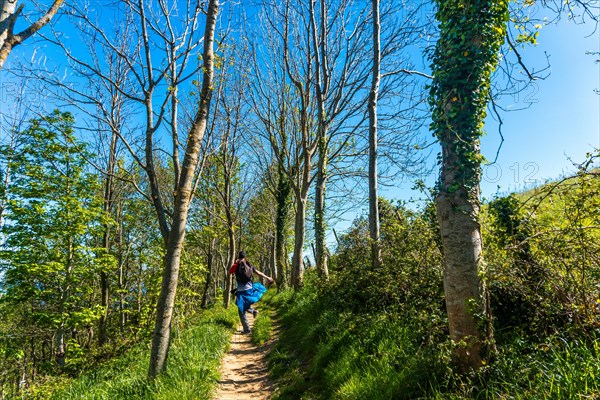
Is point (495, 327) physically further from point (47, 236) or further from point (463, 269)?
point (47, 236)

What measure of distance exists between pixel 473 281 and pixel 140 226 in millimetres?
17532

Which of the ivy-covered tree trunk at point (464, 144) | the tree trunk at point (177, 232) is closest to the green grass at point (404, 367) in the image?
the ivy-covered tree trunk at point (464, 144)

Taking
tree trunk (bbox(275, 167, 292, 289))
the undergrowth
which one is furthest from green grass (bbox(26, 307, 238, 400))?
tree trunk (bbox(275, 167, 292, 289))

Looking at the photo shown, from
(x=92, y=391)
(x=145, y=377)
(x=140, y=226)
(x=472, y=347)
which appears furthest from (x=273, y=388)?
(x=140, y=226)

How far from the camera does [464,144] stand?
10.3 feet

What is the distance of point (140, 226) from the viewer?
16.8m

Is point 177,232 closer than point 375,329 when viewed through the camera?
Yes

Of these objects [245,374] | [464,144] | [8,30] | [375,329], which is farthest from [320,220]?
[8,30]

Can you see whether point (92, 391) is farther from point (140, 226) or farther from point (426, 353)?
point (140, 226)

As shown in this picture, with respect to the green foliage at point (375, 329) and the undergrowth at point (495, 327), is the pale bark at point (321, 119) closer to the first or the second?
the green foliage at point (375, 329)

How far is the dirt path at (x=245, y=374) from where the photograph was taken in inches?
175

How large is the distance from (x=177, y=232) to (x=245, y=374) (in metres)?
2.85

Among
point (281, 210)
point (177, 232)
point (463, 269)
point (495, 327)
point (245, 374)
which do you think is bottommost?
point (245, 374)

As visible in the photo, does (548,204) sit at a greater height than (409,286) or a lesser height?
greater
